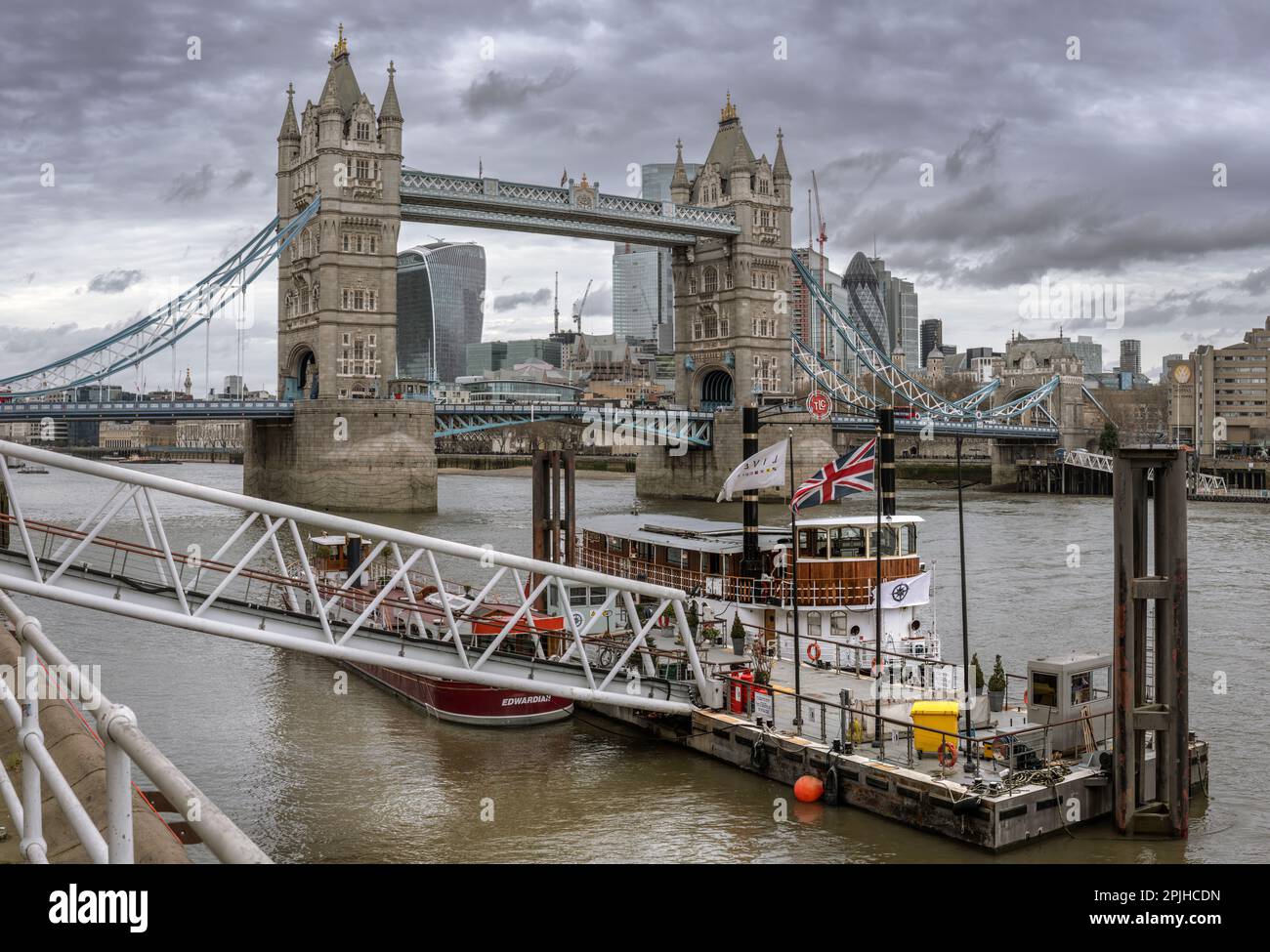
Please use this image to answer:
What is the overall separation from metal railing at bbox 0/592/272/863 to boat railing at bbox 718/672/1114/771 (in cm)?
1406

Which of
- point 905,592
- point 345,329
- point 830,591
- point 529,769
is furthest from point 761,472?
point 345,329

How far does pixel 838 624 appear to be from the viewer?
87.6 feet

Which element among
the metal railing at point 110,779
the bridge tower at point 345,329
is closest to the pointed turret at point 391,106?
the bridge tower at point 345,329

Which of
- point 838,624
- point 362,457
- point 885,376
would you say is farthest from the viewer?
point 885,376

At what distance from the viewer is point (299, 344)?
271 ft

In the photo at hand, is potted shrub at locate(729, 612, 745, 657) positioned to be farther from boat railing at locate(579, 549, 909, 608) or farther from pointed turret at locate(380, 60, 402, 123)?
pointed turret at locate(380, 60, 402, 123)

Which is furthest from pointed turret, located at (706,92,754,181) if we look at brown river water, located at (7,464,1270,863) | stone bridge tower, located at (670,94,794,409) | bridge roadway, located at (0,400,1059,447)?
Result: brown river water, located at (7,464,1270,863)

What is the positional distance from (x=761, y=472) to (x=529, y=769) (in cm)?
879

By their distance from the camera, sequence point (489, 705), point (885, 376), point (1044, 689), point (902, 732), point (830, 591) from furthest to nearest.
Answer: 1. point (885, 376)
2. point (830, 591)
3. point (489, 705)
4. point (902, 732)
5. point (1044, 689)

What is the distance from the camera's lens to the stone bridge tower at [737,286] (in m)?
98.7

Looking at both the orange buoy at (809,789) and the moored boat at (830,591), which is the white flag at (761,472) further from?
the orange buoy at (809,789)

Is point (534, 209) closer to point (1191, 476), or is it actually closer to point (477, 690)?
point (1191, 476)
